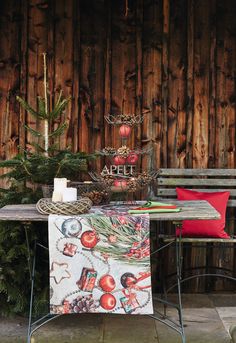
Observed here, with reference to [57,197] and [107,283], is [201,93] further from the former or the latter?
[107,283]

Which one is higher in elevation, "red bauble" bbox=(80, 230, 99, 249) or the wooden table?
the wooden table

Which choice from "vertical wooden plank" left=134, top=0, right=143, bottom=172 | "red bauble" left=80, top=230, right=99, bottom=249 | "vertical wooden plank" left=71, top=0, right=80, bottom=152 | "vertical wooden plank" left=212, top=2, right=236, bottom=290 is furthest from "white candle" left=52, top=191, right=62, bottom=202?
"vertical wooden plank" left=212, top=2, right=236, bottom=290

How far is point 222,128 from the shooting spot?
434 centimetres

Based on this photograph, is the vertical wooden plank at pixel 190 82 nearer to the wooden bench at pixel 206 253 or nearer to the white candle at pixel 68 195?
the wooden bench at pixel 206 253

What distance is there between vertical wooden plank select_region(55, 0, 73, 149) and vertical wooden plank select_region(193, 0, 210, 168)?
1064mm

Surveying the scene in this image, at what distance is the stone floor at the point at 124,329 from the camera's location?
128 inches

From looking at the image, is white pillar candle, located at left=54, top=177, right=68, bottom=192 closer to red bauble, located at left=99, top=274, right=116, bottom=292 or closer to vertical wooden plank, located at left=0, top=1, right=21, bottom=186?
red bauble, located at left=99, top=274, right=116, bottom=292

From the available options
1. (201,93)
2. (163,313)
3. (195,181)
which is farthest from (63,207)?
(201,93)

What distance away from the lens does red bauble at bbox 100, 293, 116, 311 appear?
2980 mm

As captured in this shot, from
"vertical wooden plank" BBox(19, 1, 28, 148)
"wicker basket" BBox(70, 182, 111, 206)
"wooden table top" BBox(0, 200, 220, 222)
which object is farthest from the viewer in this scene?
"vertical wooden plank" BBox(19, 1, 28, 148)

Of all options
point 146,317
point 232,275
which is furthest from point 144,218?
point 232,275

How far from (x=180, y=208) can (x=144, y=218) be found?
0.36 meters

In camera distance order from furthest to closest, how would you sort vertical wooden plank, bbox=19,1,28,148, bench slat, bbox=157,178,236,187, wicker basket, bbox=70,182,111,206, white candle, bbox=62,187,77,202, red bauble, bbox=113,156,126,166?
vertical wooden plank, bbox=19,1,28,148 < bench slat, bbox=157,178,236,187 < wicker basket, bbox=70,182,111,206 < red bauble, bbox=113,156,126,166 < white candle, bbox=62,187,77,202

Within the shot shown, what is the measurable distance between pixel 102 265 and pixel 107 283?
0.11 metres
